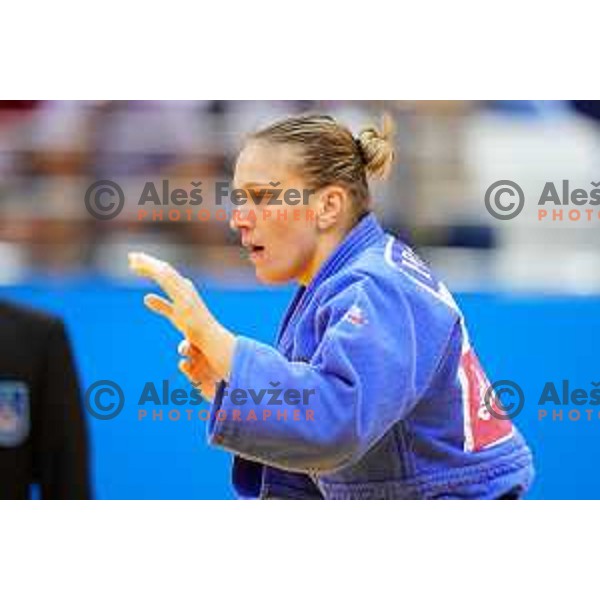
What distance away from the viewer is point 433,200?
6.15 ft

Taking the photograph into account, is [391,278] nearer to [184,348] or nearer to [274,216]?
[274,216]

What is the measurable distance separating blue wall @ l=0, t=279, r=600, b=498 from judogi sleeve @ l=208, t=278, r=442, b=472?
0.19 meters

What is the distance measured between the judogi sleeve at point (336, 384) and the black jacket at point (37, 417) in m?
0.31

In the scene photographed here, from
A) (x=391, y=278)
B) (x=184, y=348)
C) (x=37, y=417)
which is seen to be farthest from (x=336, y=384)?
(x=37, y=417)

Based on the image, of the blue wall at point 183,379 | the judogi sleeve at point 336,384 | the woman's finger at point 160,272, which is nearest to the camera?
the judogi sleeve at point 336,384

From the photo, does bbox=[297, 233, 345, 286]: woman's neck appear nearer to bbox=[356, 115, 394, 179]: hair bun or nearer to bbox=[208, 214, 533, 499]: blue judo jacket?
bbox=[208, 214, 533, 499]: blue judo jacket

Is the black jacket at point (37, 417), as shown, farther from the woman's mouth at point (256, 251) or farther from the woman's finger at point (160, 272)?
the woman's mouth at point (256, 251)

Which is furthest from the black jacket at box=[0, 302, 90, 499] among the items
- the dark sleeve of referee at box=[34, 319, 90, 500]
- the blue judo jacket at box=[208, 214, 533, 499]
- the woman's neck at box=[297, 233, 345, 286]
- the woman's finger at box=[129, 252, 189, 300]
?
the woman's neck at box=[297, 233, 345, 286]

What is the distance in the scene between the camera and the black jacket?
1.89 m

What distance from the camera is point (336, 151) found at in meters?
1.81

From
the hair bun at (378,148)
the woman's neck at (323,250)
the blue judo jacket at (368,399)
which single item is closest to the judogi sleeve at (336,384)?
the blue judo jacket at (368,399)

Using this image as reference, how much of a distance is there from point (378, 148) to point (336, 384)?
0.44 m

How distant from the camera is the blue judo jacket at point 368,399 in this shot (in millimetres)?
1646

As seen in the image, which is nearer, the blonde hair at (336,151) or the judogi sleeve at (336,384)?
the judogi sleeve at (336,384)
